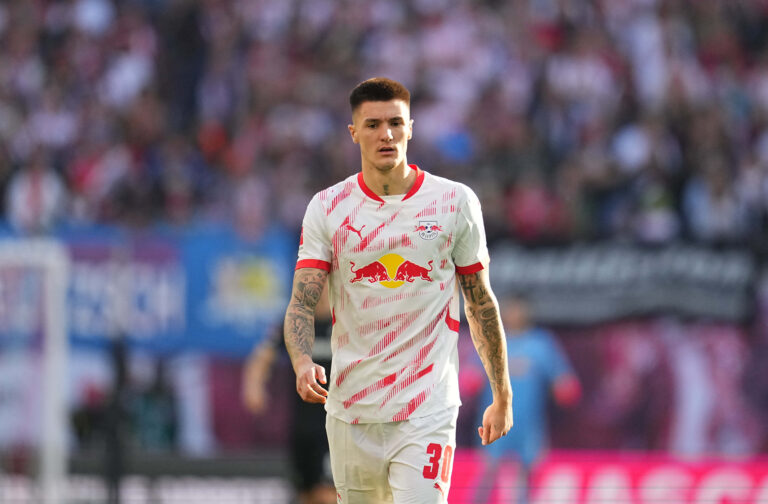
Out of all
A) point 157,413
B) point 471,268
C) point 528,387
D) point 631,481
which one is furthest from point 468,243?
point 157,413

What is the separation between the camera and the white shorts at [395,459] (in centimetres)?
484

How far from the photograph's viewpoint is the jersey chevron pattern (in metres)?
4.92

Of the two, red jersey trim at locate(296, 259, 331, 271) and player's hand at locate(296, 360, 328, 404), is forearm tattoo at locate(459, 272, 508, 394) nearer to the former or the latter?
red jersey trim at locate(296, 259, 331, 271)

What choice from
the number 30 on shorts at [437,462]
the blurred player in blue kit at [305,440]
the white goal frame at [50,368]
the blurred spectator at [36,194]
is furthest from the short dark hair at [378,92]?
the blurred spectator at [36,194]

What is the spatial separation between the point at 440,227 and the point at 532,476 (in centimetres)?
702

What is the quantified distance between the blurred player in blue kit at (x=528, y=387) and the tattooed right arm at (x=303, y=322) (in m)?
6.58

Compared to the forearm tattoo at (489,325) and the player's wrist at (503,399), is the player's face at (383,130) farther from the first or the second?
the player's wrist at (503,399)

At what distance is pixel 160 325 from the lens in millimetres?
11828

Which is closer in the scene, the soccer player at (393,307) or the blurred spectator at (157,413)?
the soccer player at (393,307)

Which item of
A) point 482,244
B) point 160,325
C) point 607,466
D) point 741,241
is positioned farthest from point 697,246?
point 482,244

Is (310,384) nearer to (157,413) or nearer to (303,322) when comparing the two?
(303,322)

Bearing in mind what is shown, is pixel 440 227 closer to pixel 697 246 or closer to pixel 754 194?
pixel 697 246

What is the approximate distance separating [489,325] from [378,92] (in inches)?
41.0

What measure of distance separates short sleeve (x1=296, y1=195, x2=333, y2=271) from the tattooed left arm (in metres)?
0.57
